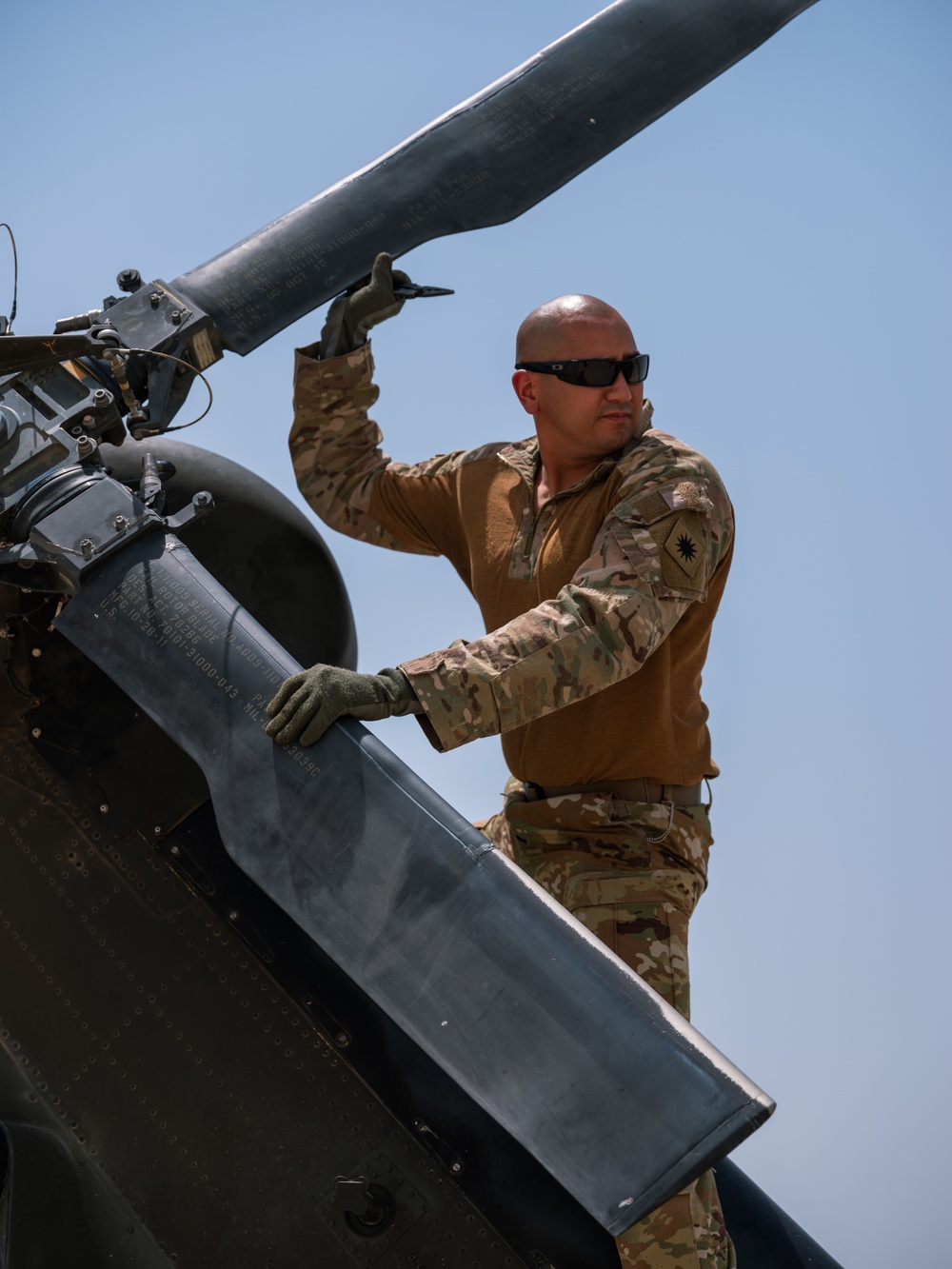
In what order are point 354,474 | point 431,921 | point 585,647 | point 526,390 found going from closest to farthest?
point 431,921
point 585,647
point 526,390
point 354,474

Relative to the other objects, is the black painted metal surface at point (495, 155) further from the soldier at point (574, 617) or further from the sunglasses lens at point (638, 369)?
the sunglasses lens at point (638, 369)

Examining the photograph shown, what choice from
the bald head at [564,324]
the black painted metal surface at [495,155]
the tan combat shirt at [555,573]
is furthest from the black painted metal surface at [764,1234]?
the black painted metal surface at [495,155]

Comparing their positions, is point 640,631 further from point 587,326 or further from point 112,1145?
point 112,1145

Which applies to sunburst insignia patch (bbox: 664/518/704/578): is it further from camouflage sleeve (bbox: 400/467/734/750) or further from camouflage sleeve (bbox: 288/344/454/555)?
camouflage sleeve (bbox: 288/344/454/555)

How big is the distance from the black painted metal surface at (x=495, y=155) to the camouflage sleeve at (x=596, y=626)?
1.28 meters

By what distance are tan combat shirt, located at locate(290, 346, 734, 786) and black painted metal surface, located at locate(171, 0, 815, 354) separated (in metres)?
0.35

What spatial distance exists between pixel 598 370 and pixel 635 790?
1.25 m

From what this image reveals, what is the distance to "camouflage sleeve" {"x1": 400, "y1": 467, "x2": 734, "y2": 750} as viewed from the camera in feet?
10.1

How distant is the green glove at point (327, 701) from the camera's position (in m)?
2.93

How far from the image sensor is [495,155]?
14.6 ft

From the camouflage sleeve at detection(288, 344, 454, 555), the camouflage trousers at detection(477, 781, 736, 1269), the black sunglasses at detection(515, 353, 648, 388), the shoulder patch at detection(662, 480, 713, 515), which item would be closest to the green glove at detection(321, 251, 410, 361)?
the camouflage sleeve at detection(288, 344, 454, 555)

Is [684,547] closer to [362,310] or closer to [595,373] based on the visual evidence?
[595,373]

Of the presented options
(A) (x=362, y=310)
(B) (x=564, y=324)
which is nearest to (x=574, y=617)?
(B) (x=564, y=324)

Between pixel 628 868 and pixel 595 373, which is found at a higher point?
pixel 595 373
